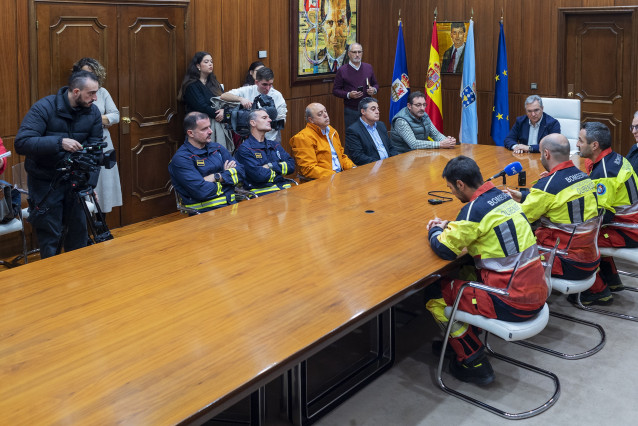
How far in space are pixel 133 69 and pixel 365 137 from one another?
7.18 feet

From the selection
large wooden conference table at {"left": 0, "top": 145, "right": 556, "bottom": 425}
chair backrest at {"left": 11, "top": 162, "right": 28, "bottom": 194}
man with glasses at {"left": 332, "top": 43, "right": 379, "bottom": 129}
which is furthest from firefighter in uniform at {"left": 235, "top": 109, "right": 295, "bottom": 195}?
man with glasses at {"left": 332, "top": 43, "right": 379, "bottom": 129}

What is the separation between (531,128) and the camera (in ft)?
21.8

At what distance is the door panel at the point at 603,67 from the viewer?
842 centimetres

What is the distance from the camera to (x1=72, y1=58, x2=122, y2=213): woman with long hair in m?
5.93

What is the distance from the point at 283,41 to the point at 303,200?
404cm

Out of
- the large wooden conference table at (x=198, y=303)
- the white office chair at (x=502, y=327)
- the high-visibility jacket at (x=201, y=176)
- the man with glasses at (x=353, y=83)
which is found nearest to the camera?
the large wooden conference table at (x=198, y=303)

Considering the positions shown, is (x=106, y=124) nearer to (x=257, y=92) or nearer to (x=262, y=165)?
(x=262, y=165)

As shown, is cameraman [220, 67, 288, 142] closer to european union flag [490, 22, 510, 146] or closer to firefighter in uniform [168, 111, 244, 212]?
firefighter in uniform [168, 111, 244, 212]

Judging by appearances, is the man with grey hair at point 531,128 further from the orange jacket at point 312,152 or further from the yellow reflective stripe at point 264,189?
the yellow reflective stripe at point 264,189

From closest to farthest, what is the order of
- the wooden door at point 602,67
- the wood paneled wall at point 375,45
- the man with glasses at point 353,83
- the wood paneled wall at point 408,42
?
the wood paneled wall at point 375,45
the wood paneled wall at point 408,42
the man with glasses at point 353,83
the wooden door at point 602,67

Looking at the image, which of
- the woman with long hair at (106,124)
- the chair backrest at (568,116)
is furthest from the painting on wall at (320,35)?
the chair backrest at (568,116)

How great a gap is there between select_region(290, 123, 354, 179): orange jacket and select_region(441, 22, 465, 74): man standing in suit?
13.2ft

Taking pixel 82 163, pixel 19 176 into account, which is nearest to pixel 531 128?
pixel 82 163

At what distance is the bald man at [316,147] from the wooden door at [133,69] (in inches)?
66.1
